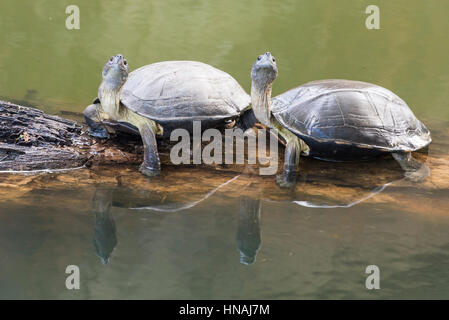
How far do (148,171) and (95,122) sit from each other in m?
0.76

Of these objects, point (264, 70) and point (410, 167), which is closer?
point (264, 70)

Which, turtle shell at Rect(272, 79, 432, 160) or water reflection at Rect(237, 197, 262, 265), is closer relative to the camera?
water reflection at Rect(237, 197, 262, 265)

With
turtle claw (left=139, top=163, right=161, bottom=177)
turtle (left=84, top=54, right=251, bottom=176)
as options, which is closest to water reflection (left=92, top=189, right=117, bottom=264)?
turtle claw (left=139, top=163, right=161, bottom=177)

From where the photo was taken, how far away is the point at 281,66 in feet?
24.4

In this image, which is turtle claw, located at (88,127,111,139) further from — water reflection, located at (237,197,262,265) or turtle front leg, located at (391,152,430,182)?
turtle front leg, located at (391,152,430,182)

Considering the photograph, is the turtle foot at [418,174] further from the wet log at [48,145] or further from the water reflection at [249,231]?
the wet log at [48,145]

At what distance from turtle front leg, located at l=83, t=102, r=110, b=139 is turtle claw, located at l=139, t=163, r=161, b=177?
1.96ft

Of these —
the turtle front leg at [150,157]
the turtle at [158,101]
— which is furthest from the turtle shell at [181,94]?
the turtle front leg at [150,157]

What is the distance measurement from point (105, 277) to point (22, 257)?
0.50m

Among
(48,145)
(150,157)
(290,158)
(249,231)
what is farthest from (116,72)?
(249,231)

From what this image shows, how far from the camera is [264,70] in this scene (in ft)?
13.1

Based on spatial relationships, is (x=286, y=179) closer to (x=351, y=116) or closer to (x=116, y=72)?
→ (x=351, y=116)

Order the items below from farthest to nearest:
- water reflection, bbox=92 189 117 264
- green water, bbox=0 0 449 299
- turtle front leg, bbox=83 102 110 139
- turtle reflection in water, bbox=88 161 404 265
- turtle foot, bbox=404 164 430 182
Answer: turtle front leg, bbox=83 102 110 139 → turtle foot, bbox=404 164 430 182 → turtle reflection in water, bbox=88 161 404 265 → water reflection, bbox=92 189 117 264 → green water, bbox=0 0 449 299

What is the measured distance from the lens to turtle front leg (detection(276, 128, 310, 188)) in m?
3.98
